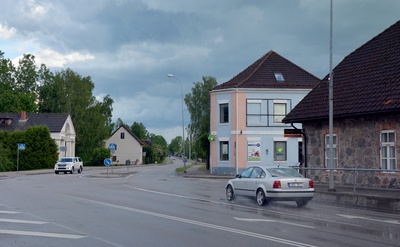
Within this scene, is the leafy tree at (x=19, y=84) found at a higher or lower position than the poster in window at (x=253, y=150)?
higher

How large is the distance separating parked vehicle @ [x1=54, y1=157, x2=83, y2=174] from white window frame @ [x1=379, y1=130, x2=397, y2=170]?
36.8 m

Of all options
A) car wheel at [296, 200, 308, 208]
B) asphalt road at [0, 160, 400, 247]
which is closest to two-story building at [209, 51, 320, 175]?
car wheel at [296, 200, 308, 208]

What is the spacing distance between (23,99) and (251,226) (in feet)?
300

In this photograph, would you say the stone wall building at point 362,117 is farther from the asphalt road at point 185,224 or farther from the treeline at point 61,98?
the treeline at point 61,98

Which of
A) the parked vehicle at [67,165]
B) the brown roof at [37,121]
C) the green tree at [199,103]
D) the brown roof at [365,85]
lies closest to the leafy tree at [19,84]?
the brown roof at [37,121]

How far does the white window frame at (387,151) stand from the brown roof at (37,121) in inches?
2455

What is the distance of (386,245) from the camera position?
10.7m

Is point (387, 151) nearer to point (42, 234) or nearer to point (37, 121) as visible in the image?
point (42, 234)

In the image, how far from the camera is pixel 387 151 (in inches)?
939

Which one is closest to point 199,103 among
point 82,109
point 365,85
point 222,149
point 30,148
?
point 82,109

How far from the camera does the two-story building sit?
48156 mm

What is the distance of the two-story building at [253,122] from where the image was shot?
158ft

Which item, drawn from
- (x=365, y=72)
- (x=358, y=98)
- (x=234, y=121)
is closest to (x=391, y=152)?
(x=358, y=98)

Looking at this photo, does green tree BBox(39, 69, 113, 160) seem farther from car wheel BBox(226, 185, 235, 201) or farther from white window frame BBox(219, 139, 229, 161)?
car wheel BBox(226, 185, 235, 201)
